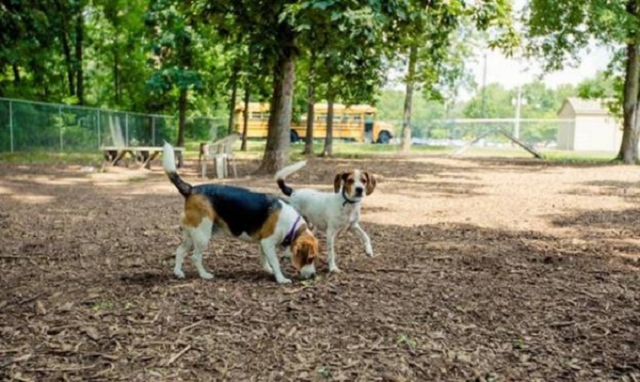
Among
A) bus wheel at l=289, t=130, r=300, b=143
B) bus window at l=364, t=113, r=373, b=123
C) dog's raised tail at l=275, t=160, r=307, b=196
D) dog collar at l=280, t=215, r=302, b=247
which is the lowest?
bus wheel at l=289, t=130, r=300, b=143

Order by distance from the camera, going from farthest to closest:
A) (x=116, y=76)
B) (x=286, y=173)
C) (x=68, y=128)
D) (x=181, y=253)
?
(x=116, y=76) → (x=68, y=128) → (x=286, y=173) → (x=181, y=253)

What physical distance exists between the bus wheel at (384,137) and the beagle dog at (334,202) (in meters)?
44.2

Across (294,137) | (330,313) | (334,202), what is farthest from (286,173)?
(294,137)

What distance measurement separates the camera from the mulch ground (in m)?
3.04

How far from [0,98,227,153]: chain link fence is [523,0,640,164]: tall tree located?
15414 mm

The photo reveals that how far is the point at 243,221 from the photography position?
14.5 feet

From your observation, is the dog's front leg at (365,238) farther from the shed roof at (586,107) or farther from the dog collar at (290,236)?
the shed roof at (586,107)

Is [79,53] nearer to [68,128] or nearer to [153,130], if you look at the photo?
[153,130]

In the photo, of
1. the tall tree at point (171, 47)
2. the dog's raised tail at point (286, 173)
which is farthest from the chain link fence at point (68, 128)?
the dog's raised tail at point (286, 173)

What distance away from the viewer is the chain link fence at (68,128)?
18958 mm

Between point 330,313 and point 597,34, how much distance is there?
1962 cm

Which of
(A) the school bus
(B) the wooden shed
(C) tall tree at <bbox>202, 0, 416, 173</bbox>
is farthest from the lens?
(A) the school bus

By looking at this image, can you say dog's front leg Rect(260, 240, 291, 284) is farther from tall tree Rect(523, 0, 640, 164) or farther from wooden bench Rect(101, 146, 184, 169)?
tall tree Rect(523, 0, 640, 164)

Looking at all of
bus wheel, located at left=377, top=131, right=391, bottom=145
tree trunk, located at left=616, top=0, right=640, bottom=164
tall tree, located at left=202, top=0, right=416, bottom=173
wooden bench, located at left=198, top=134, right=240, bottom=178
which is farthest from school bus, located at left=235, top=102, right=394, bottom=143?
tall tree, located at left=202, top=0, right=416, bottom=173
